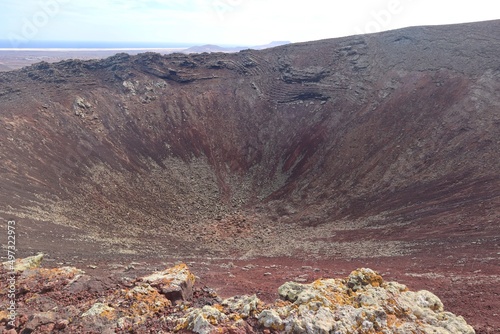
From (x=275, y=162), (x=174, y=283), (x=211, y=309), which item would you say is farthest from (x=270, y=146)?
(x=211, y=309)

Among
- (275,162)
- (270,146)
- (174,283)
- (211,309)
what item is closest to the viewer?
(211,309)

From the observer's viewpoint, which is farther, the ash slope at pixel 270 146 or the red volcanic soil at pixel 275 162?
the ash slope at pixel 270 146

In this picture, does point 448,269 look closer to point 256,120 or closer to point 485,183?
point 485,183

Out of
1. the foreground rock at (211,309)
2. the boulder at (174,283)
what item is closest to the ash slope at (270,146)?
the foreground rock at (211,309)

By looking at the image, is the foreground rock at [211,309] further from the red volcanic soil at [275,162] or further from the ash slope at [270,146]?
the ash slope at [270,146]

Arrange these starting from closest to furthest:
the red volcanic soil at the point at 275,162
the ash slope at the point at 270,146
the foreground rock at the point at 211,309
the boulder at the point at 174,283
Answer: the foreground rock at the point at 211,309 → the boulder at the point at 174,283 → the red volcanic soil at the point at 275,162 → the ash slope at the point at 270,146

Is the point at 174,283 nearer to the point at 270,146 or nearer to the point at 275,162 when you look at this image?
the point at 275,162
